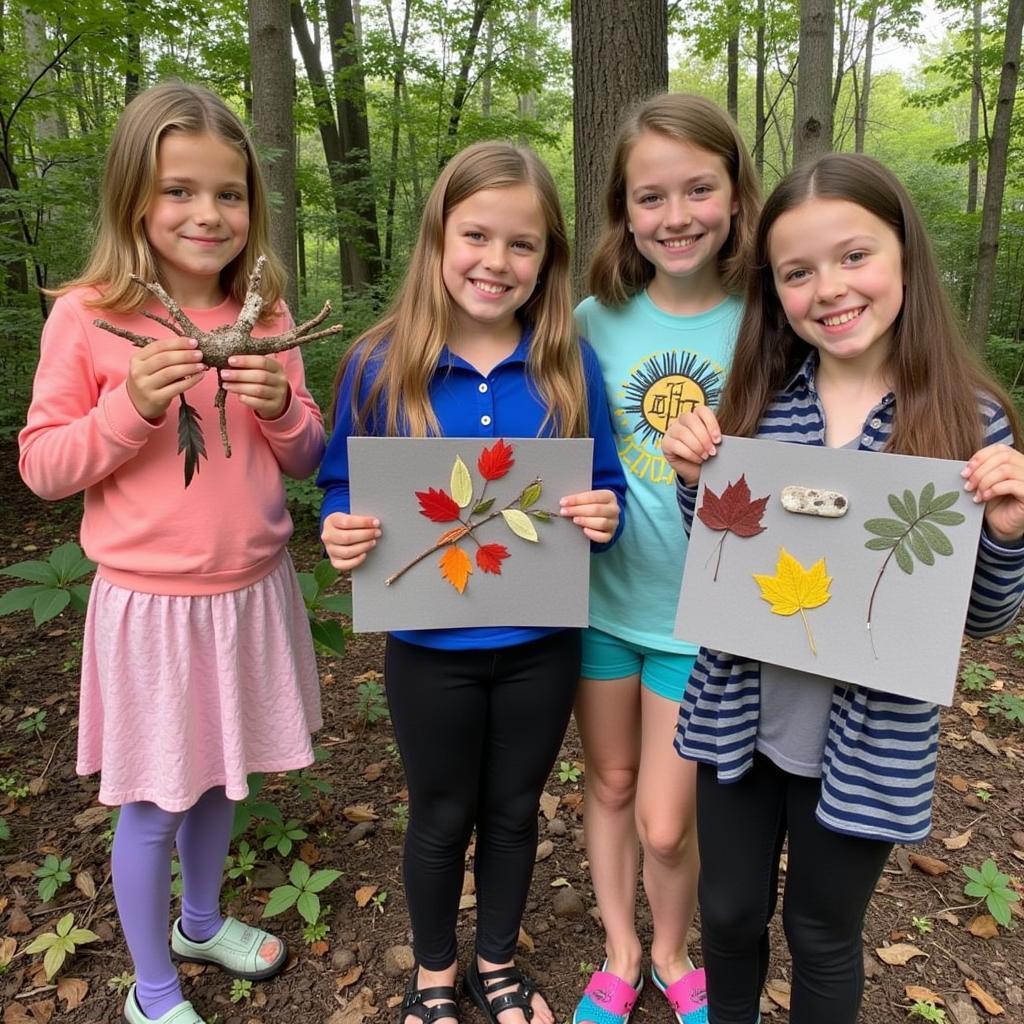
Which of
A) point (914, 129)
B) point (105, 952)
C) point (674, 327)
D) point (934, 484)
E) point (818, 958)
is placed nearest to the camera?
point (934, 484)

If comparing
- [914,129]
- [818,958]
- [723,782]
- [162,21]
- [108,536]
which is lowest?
[818,958]

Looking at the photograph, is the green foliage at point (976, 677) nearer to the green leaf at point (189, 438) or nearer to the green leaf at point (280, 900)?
the green leaf at point (280, 900)

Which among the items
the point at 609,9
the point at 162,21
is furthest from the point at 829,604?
the point at 162,21

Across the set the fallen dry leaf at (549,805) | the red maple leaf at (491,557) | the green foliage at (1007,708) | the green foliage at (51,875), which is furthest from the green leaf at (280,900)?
the green foliage at (1007,708)

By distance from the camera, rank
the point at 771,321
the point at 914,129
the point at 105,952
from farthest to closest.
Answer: the point at 914,129 < the point at 105,952 < the point at 771,321

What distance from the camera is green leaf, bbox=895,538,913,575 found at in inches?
56.4

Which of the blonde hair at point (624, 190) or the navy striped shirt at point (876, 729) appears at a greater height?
the blonde hair at point (624, 190)

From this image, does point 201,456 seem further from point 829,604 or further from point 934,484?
point 934,484

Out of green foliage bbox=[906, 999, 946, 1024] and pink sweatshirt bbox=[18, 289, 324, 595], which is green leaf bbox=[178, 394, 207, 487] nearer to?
pink sweatshirt bbox=[18, 289, 324, 595]

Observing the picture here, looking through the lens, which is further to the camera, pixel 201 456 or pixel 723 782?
pixel 201 456

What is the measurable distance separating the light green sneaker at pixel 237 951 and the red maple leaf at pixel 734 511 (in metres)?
1.87

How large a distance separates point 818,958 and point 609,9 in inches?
155

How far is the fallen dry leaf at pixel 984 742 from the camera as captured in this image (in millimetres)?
3543

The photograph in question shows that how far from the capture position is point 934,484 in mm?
1377
